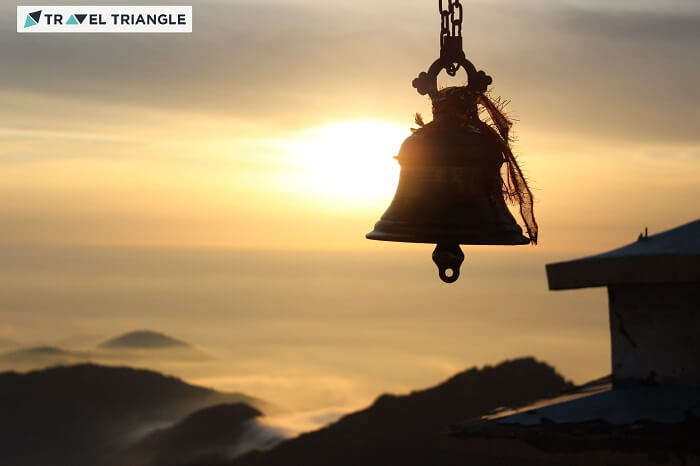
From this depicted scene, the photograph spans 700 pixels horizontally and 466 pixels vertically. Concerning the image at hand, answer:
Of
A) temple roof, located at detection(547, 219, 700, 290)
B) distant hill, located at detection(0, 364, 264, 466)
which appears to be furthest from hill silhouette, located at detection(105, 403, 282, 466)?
temple roof, located at detection(547, 219, 700, 290)

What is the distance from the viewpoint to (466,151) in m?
5.32

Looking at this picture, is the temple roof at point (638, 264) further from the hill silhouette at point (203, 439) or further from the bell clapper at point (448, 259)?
the hill silhouette at point (203, 439)

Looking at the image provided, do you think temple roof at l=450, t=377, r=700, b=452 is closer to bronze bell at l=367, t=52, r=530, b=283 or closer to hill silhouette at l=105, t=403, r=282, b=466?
bronze bell at l=367, t=52, r=530, b=283

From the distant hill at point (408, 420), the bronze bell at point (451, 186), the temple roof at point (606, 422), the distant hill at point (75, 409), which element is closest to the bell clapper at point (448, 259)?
the bronze bell at point (451, 186)

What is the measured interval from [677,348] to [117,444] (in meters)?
30.1

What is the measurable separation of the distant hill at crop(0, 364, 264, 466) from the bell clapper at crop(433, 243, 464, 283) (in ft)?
104

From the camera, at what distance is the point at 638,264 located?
6.75m

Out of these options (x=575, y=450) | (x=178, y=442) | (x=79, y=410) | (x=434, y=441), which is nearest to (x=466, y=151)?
(x=575, y=450)

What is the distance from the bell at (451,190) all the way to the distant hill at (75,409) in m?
31.4

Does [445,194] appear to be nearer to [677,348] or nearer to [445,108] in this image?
[445,108]

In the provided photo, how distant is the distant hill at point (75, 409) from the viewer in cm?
3647

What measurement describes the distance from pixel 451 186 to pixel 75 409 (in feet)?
114

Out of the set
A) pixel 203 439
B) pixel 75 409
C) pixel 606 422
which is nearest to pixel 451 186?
pixel 606 422

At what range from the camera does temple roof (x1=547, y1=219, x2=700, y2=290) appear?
6547 millimetres
